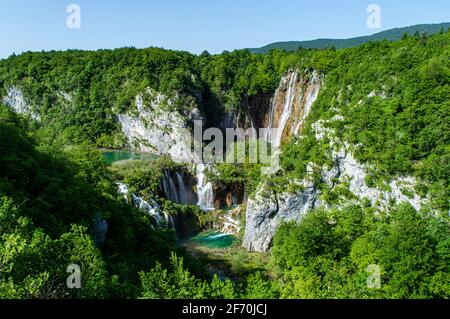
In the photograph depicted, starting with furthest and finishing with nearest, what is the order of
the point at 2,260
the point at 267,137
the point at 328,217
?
the point at 267,137 → the point at 328,217 → the point at 2,260

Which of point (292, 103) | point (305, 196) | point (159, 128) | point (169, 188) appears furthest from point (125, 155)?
point (305, 196)

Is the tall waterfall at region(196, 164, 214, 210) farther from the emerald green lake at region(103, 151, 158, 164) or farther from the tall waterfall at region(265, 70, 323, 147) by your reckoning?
the emerald green lake at region(103, 151, 158, 164)

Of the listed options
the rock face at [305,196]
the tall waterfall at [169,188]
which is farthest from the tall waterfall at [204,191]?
the rock face at [305,196]

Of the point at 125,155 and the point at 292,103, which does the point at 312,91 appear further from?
the point at 125,155

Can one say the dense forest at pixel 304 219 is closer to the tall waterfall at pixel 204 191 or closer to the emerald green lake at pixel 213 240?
the tall waterfall at pixel 204 191
